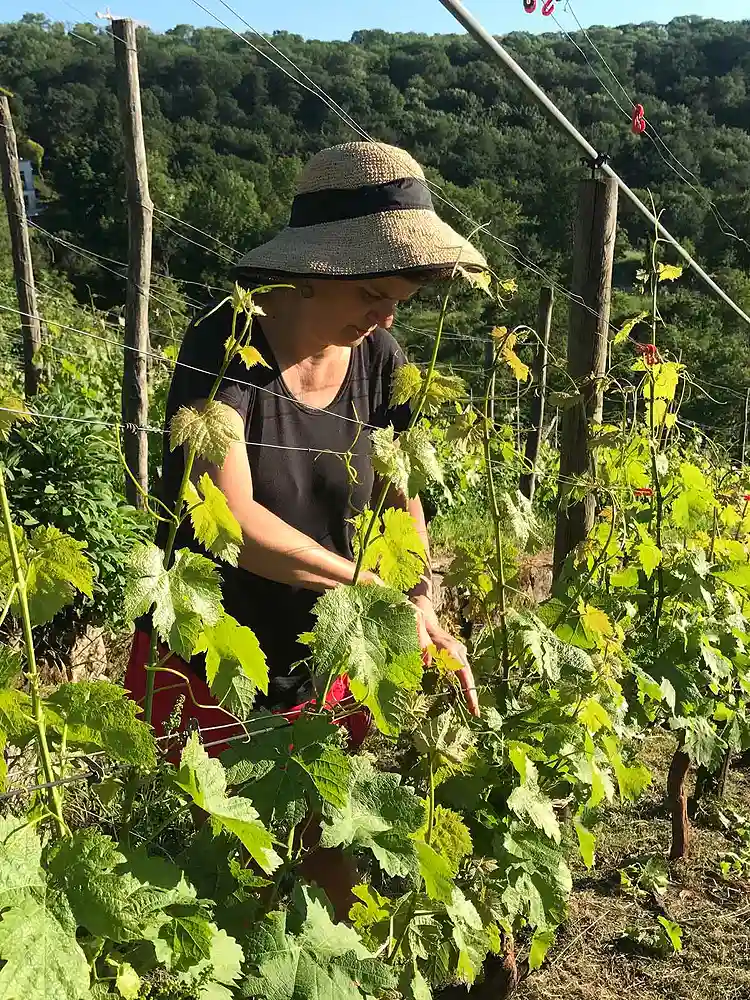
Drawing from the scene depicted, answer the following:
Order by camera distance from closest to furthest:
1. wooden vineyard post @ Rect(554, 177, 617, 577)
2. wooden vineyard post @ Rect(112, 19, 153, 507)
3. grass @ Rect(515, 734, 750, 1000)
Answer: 1. grass @ Rect(515, 734, 750, 1000)
2. wooden vineyard post @ Rect(554, 177, 617, 577)
3. wooden vineyard post @ Rect(112, 19, 153, 507)

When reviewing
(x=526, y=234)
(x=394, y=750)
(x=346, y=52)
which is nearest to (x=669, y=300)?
(x=526, y=234)

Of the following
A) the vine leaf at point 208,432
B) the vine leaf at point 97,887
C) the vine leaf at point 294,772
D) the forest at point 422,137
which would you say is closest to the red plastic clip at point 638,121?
the vine leaf at point 208,432

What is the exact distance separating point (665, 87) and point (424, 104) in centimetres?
1034

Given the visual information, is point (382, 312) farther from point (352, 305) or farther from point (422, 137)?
point (422, 137)

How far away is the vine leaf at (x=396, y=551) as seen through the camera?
1390 millimetres

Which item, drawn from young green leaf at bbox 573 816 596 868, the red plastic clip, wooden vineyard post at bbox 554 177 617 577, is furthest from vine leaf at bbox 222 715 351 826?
the red plastic clip

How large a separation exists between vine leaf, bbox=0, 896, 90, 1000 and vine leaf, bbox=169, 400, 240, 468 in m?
0.53

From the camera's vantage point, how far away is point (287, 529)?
4.77 feet

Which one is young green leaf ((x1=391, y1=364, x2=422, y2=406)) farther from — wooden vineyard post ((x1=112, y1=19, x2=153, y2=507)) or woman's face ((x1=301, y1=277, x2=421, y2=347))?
wooden vineyard post ((x1=112, y1=19, x2=153, y2=507))

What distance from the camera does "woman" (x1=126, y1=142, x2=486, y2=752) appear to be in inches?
57.7

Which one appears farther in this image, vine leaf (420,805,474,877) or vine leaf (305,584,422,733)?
vine leaf (420,805,474,877)

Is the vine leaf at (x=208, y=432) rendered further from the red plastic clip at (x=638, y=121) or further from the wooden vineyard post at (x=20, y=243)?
the wooden vineyard post at (x=20, y=243)

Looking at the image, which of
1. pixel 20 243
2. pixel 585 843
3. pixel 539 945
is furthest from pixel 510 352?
pixel 20 243

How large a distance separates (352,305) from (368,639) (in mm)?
736
